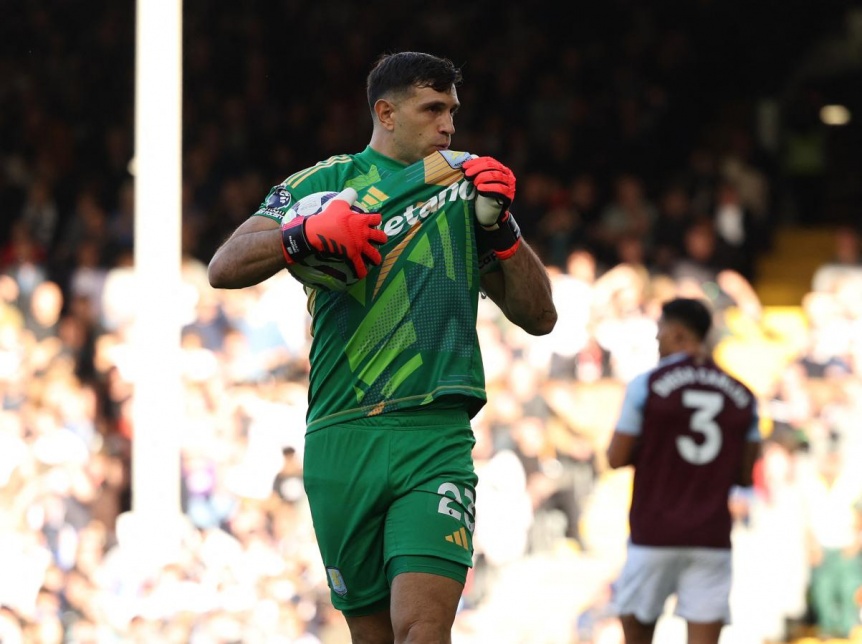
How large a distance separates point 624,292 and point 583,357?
578mm

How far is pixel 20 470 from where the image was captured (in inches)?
453

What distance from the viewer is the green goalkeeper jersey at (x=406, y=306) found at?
442 cm

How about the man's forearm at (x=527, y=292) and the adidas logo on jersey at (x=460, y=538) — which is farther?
the man's forearm at (x=527, y=292)

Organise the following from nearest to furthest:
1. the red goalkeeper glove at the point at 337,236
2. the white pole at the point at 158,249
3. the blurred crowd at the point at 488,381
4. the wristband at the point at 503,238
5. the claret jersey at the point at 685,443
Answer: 1. the red goalkeeper glove at the point at 337,236
2. the wristband at the point at 503,238
3. the claret jersey at the point at 685,443
4. the blurred crowd at the point at 488,381
5. the white pole at the point at 158,249

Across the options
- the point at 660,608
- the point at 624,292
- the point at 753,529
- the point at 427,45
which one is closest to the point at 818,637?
the point at 753,529

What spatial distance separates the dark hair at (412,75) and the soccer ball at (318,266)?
1.30 ft

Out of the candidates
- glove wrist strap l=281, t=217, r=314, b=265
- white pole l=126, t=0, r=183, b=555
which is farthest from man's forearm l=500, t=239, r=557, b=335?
white pole l=126, t=0, r=183, b=555

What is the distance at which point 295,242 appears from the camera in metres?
4.20

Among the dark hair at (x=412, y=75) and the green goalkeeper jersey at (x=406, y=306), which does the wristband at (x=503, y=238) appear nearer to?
the green goalkeeper jersey at (x=406, y=306)

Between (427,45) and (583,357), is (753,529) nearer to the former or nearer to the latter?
(583,357)

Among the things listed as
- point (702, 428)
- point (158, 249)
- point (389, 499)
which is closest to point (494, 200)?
point (389, 499)

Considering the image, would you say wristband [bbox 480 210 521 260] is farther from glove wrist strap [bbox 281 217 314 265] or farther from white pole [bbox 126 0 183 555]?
white pole [bbox 126 0 183 555]

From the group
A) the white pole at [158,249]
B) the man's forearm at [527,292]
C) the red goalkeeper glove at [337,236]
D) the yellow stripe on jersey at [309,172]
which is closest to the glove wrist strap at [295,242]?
the red goalkeeper glove at [337,236]

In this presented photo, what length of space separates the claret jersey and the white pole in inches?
188
